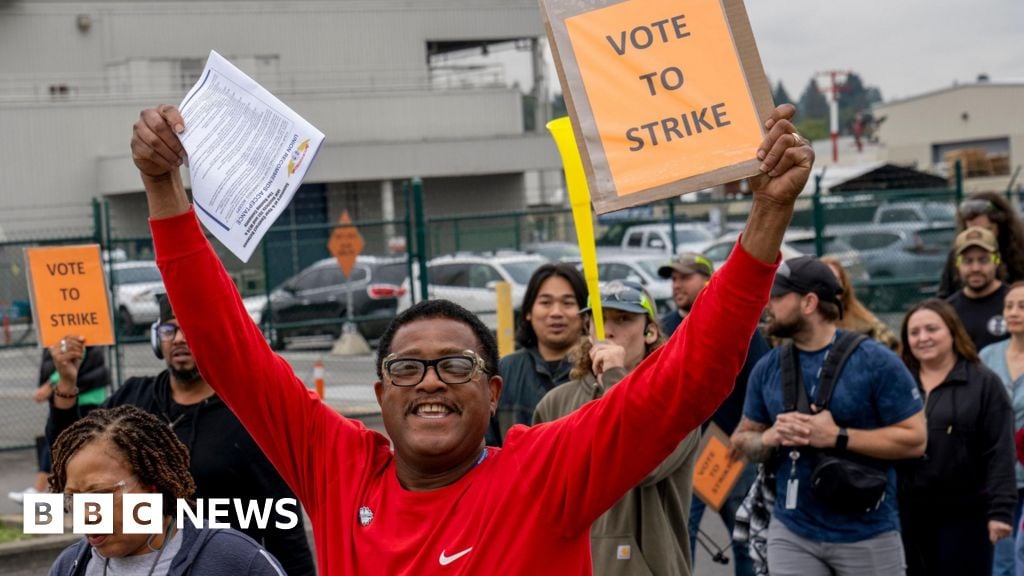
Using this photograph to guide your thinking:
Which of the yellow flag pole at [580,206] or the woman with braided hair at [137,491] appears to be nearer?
the woman with braided hair at [137,491]

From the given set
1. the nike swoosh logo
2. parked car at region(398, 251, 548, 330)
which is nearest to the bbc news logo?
the nike swoosh logo

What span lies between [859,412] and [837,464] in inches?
10.7

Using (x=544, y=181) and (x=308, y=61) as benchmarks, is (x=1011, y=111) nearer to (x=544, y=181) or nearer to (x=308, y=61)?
(x=544, y=181)

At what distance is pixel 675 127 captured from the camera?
299 centimetres

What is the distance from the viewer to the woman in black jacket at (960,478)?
6.39 meters

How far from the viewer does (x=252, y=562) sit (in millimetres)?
3518

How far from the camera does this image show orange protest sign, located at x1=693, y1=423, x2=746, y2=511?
6.99 metres

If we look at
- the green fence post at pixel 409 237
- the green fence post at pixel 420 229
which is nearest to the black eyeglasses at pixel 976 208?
the green fence post at pixel 420 229

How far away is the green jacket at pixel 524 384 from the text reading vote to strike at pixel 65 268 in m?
2.60

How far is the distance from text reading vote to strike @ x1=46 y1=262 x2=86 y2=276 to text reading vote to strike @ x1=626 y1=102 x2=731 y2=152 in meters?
5.20

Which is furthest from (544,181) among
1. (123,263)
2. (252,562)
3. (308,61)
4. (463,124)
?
(252,562)

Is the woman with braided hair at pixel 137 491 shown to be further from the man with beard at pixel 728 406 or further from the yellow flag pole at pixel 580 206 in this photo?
the man with beard at pixel 728 406

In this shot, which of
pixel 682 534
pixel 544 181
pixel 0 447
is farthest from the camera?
pixel 544 181

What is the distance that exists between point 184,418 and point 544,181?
1413 inches
